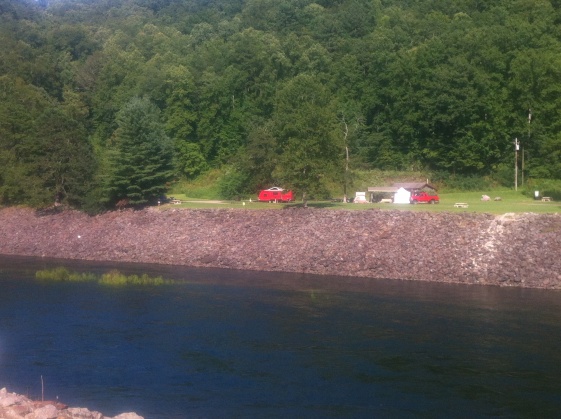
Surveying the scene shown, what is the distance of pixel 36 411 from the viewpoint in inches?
555

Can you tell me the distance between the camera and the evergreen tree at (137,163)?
50.9 meters

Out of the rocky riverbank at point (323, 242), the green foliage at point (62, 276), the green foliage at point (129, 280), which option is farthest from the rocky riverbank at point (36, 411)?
the rocky riverbank at point (323, 242)

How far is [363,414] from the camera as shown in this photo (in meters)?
17.2

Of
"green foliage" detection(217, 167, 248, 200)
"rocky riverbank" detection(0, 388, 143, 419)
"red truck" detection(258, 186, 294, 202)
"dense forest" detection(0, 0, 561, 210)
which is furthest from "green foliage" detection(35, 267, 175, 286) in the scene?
"green foliage" detection(217, 167, 248, 200)

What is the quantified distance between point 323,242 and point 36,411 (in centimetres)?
2761

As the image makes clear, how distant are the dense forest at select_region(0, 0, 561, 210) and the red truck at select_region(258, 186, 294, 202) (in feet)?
8.87

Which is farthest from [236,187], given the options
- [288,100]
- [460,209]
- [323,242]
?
[460,209]

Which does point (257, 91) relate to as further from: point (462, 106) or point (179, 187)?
point (462, 106)

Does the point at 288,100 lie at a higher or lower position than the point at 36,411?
higher

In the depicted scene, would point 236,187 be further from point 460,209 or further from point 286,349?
point 286,349

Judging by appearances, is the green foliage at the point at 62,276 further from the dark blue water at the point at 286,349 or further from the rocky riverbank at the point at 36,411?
the rocky riverbank at the point at 36,411

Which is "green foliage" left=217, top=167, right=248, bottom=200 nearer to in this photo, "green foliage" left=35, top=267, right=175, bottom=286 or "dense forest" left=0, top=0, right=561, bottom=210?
"dense forest" left=0, top=0, right=561, bottom=210

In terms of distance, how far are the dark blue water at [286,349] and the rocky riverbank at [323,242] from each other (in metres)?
2.33

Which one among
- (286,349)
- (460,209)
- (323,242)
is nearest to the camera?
(286,349)
